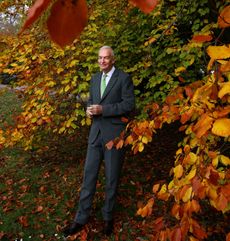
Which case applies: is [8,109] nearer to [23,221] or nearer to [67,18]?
[23,221]

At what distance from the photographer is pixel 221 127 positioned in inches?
61.4

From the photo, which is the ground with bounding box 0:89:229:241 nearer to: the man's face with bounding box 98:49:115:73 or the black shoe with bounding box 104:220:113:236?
the black shoe with bounding box 104:220:113:236

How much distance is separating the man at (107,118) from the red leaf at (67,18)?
3.12 m

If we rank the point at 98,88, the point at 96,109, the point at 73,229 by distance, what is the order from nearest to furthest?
the point at 96,109, the point at 98,88, the point at 73,229

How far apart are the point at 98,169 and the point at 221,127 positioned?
2545 millimetres

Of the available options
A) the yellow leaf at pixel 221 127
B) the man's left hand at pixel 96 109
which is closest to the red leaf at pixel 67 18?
the yellow leaf at pixel 221 127

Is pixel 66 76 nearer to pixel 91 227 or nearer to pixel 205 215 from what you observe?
pixel 91 227

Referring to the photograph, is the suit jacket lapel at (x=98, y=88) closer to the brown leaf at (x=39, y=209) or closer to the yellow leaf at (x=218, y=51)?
the brown leaf at (x=39, y=209)

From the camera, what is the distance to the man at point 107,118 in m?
3.78

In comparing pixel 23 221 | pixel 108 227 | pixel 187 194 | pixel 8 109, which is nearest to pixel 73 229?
pixel 108 227

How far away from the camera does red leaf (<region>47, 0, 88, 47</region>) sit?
0.58 m

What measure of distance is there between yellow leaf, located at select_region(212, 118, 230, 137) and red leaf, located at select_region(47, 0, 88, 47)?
1.06m

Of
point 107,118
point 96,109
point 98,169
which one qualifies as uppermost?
point 96,109

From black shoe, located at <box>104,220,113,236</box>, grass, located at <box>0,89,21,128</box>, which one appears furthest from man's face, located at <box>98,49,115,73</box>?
grass, located at <box>0,89,21,128</box>
